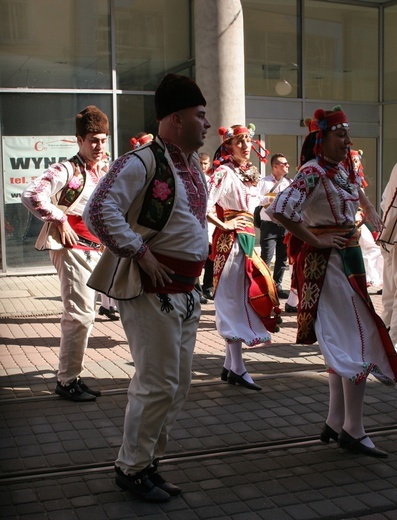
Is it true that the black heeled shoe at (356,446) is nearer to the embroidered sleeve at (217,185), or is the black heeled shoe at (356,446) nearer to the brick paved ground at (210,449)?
the brick paved ground at (210,449)

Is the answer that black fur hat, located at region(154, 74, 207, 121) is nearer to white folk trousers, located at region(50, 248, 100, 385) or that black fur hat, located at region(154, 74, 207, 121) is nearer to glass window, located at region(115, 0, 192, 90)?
white folk trousers, located at region(50, 248, 100, 385)

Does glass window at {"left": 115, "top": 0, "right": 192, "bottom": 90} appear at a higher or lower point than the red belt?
higher

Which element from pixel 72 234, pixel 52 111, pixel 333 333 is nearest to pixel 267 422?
pixel 333 333

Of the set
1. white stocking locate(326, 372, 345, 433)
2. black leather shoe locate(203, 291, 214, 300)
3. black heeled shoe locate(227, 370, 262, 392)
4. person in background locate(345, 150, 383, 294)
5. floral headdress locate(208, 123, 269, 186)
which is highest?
floral headdress locate(208, 123, 269, 186)

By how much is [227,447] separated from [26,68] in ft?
34.6

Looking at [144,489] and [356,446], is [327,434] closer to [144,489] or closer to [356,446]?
[356,446]

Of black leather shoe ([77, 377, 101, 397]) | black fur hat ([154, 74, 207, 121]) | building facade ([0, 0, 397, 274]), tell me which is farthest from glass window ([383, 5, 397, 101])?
black fur hat ([154, 74, 207, 121])

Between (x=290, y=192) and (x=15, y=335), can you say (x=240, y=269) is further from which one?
(x=15, y=335)

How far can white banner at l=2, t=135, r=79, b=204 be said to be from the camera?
14328mm

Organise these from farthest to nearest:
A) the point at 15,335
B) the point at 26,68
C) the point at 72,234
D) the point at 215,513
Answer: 1. the point at 26,68
2. the point at 15,335
3. the point at 72,234
4. the point at 215,513

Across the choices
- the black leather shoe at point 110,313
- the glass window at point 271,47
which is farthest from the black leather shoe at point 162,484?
the glass window at point 271,47

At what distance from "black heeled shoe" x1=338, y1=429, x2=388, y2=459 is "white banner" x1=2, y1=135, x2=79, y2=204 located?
10.2 meters

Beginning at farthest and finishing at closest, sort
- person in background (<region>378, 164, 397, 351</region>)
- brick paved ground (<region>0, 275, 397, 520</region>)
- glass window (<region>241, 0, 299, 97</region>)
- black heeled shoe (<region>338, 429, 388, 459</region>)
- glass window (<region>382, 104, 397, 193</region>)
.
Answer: glass window (<region>382, 104, 397, 193</region>) → glass window (<region>241, 0, 299, 97</region>) → person in background (<region>378, 164, 397, 351</region>) → black heeled shoe (<region>338, 429, 388, 459</region>) → brick paved ground (<region>0, 275, 397, 520</region>)

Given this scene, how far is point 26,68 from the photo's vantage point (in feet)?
46.8
